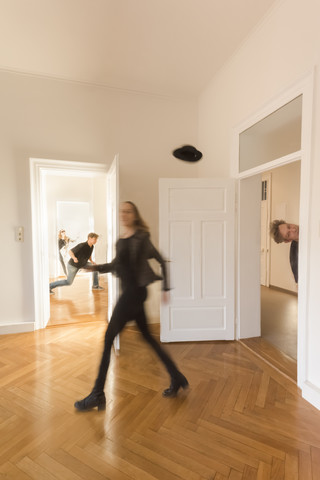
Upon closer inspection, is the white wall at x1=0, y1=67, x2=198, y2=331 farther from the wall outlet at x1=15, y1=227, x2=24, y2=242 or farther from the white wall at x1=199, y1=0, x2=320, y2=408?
the white wall at x1=199, y1=0, x2=320, y2=408

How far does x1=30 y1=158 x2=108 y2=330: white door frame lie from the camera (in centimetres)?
366

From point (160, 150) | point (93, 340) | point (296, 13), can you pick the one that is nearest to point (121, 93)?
point (160, 150)

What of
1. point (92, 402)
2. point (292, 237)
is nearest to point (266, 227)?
point (292, 237)

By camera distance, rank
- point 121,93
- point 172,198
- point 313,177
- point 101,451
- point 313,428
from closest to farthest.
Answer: point 101,451
point 313,428
point 313,177
point 172,198
point 121,93

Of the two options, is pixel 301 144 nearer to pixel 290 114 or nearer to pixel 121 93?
pixel 290 114

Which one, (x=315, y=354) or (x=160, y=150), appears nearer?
(x=315, y=354)

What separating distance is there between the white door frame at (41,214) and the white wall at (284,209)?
411 centimetres

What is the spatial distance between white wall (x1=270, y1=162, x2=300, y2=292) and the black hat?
2.79 m

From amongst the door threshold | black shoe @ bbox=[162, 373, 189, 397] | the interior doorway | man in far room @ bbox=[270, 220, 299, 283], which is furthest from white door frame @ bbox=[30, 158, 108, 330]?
the door threshold

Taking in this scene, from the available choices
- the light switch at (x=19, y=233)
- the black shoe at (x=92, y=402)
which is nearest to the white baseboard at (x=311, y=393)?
the black shoe at (x=92, y=402)

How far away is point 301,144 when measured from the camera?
225 centimetres

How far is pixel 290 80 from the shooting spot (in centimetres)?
237

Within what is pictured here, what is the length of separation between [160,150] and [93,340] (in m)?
2.87

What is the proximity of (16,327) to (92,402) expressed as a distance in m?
2.11
